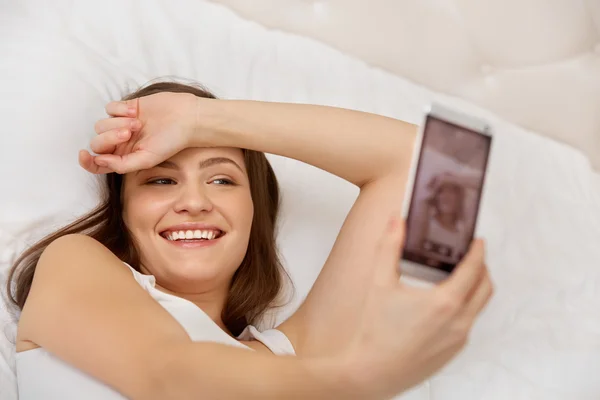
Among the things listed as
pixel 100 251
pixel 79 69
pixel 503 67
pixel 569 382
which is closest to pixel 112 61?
pixel 79 69

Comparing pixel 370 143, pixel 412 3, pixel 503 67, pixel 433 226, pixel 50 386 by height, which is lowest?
pixel 50 386

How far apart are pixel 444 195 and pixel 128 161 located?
0.61m

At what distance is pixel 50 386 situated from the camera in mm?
1029

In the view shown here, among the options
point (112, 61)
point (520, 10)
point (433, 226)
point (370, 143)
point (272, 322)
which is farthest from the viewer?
point (520, 10)

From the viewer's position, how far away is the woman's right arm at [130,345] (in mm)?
810

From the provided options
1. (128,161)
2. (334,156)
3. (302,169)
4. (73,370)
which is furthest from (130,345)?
(302,169)

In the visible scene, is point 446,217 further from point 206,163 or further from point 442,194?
point 206,163

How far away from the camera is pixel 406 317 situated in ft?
2.42

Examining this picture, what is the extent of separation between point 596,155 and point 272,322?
0.87m

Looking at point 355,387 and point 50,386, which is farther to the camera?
point 50,386

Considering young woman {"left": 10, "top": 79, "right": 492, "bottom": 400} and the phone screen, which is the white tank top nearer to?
young woman {"left": 10, "top": 79, "right": 492, "bottom": 400}

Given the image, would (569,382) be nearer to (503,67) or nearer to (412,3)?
(503,67)

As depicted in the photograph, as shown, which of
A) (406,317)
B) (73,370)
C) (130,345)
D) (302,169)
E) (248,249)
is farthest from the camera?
(302,169)

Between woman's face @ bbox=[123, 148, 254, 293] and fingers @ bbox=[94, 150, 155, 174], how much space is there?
2 cm
